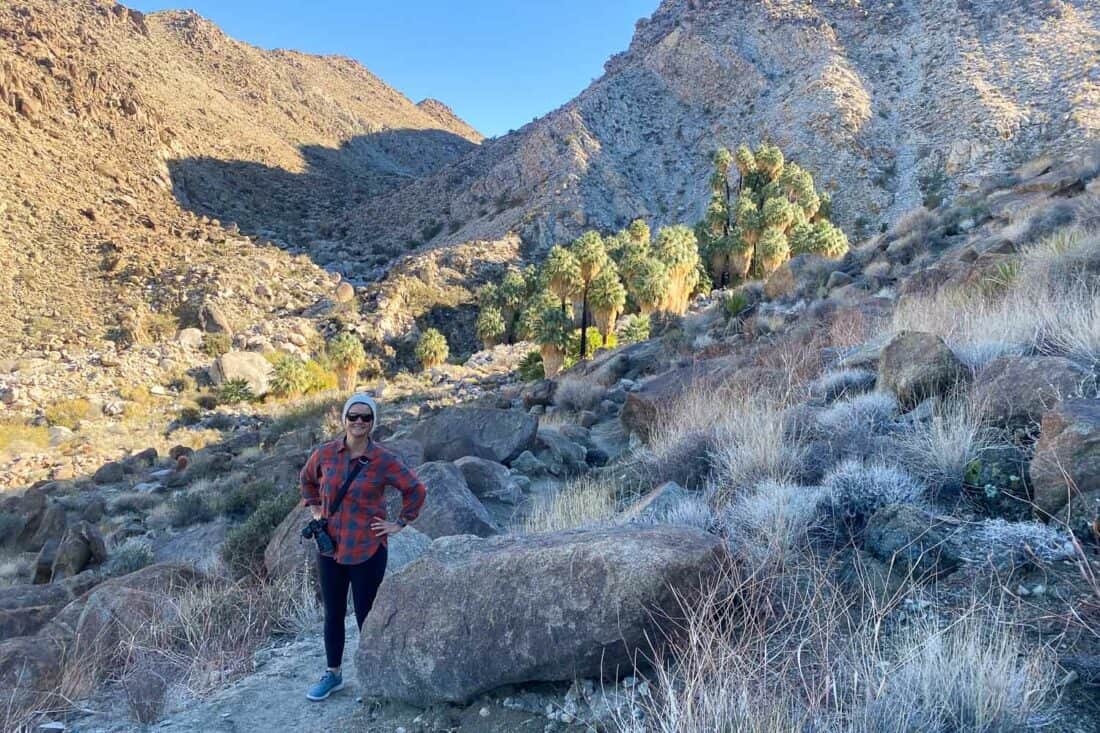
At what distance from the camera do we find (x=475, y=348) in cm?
4309

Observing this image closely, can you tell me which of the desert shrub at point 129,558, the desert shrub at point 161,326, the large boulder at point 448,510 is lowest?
the desert shrub at point 129,558

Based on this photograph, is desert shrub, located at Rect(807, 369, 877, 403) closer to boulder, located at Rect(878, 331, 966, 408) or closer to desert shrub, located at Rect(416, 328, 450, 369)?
boulder, located at Rect(878, 331, 966, 408)

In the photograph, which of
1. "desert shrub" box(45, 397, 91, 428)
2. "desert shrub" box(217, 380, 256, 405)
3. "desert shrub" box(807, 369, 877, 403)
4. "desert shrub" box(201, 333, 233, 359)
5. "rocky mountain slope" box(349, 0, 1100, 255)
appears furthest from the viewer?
"rocky mountain slope" box(349, 0, 1100, 255)

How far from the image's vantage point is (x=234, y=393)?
29328mm

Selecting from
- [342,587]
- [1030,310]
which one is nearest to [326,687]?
[342,587]

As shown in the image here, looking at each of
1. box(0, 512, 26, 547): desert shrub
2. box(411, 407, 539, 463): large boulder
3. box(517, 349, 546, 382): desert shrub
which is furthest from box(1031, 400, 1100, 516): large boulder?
box(517, 349, 546, 382): desert shrub

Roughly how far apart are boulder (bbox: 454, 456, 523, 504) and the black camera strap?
499 centimetres

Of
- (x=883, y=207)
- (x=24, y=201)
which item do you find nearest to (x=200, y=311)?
(x=24, y=201)

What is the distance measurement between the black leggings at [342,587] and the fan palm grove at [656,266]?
84.2ft

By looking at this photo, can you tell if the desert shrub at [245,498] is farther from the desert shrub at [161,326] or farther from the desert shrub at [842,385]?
the desert shrub at [161,326]

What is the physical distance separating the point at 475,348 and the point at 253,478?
92.9 ft

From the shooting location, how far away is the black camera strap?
13.0ft

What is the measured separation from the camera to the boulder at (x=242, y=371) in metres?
30.6

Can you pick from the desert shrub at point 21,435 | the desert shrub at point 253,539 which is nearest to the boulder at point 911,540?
the desert shrub at point 253,539
